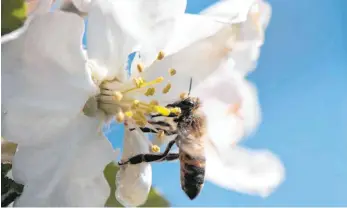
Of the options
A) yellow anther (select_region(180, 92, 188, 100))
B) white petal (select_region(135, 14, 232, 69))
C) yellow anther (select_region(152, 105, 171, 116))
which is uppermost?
white petal (select_region(135, 14, 232, 69))

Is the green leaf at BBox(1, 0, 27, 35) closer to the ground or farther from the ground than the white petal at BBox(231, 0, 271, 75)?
farther from the ground

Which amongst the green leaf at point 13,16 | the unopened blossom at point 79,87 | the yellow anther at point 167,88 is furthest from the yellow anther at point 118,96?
the green leaf at point 13,16

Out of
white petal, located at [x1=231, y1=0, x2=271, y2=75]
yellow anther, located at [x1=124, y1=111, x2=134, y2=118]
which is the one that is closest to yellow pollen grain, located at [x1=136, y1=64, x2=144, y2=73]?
yellow anther, located at [x1=124, y1=111, x2=134, y2=118]

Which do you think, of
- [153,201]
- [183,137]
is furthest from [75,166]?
[153,201]

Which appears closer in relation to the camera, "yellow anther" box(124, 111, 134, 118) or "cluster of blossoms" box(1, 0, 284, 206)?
"cluster of blossoms" box(1, 0, 284, 206)

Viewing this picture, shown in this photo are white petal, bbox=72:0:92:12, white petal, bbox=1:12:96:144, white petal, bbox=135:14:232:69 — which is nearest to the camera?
white petal, bbox=1:12:96:144

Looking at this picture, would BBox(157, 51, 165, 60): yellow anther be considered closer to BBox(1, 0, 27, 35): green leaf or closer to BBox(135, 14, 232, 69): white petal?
BBox(135, 14, 232, 69): white petal

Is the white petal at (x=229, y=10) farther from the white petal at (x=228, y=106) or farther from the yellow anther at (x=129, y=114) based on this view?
the yellow anther at (x=129, y=114)
